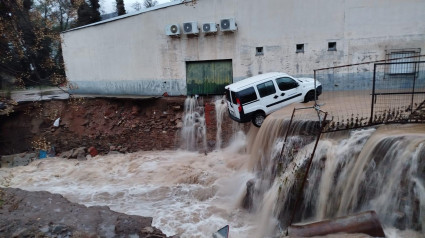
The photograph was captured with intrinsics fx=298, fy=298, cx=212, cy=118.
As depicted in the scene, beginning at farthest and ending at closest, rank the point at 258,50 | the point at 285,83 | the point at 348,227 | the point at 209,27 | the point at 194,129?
the point at 258,50, the point at 209,27, the point at 194,129, the point at 285,83, the point at 348,227

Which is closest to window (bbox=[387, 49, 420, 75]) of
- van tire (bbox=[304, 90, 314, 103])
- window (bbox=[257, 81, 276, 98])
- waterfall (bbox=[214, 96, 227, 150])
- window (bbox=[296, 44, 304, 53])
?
window (bbox=[296, 44, 304, 53])

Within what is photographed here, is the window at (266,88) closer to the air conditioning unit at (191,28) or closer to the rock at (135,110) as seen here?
the air conditioning unit at (191,28)

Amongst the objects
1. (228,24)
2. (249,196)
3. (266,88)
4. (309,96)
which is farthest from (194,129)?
(249,196)

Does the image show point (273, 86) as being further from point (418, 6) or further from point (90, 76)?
point (90, 76)

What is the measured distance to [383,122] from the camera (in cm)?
750

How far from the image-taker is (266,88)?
11.1 meters

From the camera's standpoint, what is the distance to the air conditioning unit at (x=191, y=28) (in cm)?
1508

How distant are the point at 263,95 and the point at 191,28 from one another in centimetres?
622

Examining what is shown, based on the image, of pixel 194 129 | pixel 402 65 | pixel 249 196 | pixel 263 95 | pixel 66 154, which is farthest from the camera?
pixel 66 154

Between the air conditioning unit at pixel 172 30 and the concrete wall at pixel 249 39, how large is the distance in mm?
380

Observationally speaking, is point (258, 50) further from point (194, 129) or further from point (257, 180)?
point (257, 180)

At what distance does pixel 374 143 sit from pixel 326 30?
9366 millimetres

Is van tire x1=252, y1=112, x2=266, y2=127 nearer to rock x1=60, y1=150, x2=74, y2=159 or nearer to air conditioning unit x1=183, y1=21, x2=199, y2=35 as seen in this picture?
air conditioning unit x1=183, y1=21, x2=199, y2=35

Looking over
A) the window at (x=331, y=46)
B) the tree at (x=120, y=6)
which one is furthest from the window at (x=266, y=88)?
the tree at (x=120, y=6)
